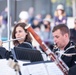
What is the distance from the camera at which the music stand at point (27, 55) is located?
121 inches

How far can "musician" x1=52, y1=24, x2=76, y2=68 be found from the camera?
3.18m

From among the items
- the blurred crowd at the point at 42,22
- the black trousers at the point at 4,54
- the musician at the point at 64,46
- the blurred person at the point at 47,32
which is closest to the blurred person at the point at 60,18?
the blurred crowd at the point at 42,22

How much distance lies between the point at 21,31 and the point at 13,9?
5.94 feet

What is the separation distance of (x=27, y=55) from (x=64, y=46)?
41 centimetres

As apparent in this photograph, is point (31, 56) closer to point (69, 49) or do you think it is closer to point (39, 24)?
point (69, 49)

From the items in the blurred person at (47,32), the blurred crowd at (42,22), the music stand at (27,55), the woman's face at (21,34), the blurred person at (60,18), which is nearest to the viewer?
the music stand at (27,55)

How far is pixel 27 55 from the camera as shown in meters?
3.14

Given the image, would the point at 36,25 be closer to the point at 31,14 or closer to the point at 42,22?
the point at 42,22

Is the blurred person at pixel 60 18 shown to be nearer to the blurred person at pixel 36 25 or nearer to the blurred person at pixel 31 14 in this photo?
the blurred person at pixel 36 25

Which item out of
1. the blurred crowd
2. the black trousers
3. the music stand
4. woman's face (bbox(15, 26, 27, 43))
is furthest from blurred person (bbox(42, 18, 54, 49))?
the music stand

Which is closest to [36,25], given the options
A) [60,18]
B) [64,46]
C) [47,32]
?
[47,32]

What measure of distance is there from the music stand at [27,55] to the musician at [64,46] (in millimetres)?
191

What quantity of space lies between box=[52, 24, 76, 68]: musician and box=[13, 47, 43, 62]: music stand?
0.19 m

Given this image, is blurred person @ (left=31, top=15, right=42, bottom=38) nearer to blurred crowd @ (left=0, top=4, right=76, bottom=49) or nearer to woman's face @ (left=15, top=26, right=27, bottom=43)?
blurred crowd @ (left=0, top=4, right=76, bottom=49)
